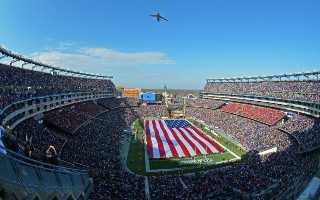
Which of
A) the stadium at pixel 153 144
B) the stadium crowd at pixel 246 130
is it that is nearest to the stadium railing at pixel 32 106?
the stadium at pixel 153 144

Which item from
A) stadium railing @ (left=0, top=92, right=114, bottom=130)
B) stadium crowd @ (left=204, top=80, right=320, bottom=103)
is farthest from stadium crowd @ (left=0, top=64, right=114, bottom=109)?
stadium crowd @ (left=204, top=80, right=320, bottom=103)

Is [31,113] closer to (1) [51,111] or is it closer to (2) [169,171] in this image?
(1) [51,111]

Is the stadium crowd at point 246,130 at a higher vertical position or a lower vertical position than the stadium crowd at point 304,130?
lower

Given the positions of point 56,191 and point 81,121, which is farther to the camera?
point 81,121

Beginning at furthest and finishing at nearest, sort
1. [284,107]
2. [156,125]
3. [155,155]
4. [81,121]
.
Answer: [156,125]
[284,107]
[81,121]
[155,155]

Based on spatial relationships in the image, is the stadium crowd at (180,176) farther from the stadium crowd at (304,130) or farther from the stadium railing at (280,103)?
the stadium railing at (280,103)

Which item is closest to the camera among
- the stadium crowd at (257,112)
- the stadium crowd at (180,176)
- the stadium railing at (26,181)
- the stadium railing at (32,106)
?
→ the stadium railing at (26,181)

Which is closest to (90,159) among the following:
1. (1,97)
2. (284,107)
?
(1,97)
